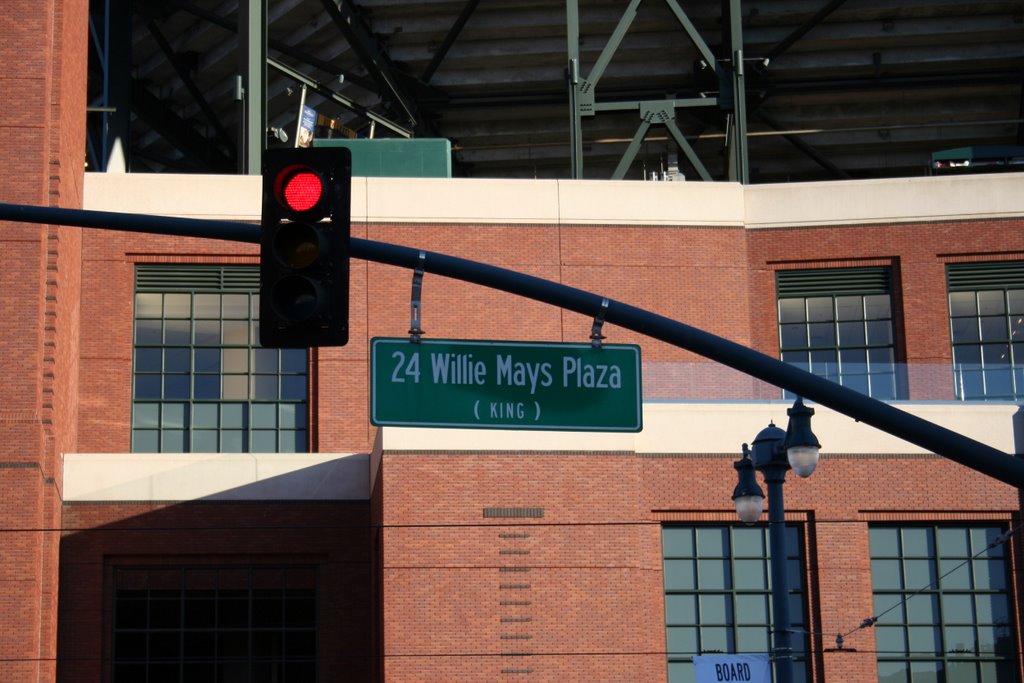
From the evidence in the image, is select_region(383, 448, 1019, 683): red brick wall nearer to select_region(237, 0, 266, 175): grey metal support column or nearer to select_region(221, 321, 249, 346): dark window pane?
select_region(221, 321, 249, 346): dark window pane

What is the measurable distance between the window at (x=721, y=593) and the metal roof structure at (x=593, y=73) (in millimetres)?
12250

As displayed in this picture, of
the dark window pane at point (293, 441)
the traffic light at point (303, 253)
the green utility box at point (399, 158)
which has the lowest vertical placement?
the traffic light at point (303, 253)

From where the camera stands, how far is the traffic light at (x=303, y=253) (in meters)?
10.0

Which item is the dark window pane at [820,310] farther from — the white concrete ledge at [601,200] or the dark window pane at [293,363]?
the dark window pane at [293,363]

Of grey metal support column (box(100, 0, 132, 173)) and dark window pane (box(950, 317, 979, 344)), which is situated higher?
grey metal support column (box(100, 0, 132, 173))

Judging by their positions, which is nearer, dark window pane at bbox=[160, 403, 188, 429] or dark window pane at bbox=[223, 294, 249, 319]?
dark window pane at bbox=[160, 403, 188, 429]

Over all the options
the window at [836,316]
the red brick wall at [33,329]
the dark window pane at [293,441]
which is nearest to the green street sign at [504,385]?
the red brick wall at [33,329]

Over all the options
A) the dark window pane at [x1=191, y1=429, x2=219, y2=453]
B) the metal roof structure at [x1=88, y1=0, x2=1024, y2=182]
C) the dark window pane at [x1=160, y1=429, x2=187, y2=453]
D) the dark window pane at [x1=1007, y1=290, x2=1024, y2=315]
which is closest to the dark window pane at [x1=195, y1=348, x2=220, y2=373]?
the dark window pane at [x1=191, y1=429, x2=219, y2=453]

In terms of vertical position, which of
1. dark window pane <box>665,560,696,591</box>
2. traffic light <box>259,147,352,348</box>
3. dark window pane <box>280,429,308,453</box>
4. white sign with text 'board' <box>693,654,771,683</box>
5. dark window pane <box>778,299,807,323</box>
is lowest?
white sign with text 'board' <box>693,654,771,683</box>

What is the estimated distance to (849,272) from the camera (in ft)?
116

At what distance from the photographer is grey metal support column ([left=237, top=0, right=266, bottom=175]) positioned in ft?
116

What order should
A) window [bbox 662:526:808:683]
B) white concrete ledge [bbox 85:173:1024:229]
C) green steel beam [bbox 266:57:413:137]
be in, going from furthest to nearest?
green steel beam [bbox 266:57:413:137] < white concrete ledge [bbox 85:173:1024:229] < window [bbox 662:526:808:683]

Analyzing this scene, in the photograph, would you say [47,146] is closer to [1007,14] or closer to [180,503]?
[180,503]

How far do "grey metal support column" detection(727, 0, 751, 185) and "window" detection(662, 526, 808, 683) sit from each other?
1050 centimetres
